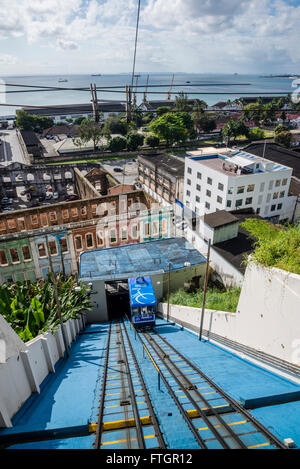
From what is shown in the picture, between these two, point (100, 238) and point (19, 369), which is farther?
point (100, 238)

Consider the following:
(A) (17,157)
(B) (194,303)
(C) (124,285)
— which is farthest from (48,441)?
(A) (17,157)

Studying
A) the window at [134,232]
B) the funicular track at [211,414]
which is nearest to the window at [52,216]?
the window at [134,232]

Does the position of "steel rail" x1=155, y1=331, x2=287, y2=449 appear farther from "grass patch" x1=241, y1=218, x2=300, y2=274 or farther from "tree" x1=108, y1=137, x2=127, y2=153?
"tree" x1=108, y1=137, x2=127, y2=153

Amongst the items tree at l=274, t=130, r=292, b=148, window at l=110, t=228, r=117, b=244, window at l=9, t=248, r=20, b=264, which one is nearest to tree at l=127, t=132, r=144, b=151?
tree at l=274, t=130, r=292, b=148

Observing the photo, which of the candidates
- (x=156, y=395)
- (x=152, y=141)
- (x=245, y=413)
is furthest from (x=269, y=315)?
(x=152, y=141)

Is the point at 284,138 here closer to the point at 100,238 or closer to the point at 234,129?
the point at 234,129

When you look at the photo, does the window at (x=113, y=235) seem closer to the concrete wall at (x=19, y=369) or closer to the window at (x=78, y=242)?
the window at (x=78, y=242)

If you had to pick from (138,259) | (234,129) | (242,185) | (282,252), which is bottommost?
(138,259)
